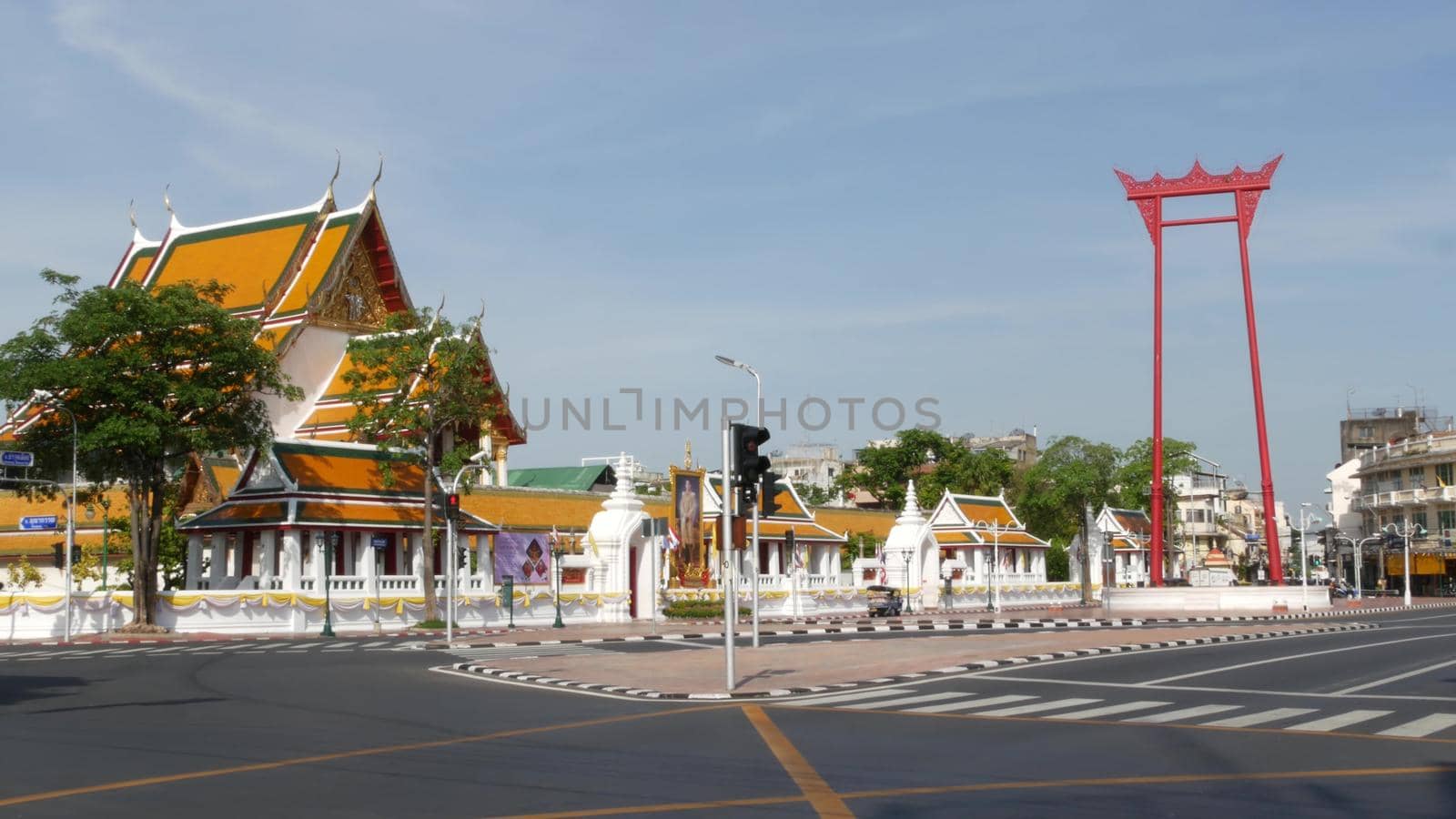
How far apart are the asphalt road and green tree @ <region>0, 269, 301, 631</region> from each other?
1500 centimetres

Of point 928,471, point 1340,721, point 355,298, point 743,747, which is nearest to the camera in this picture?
point 743,747

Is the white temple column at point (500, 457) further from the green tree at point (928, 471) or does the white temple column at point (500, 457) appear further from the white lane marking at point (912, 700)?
the white lane marking at point (912, 700)

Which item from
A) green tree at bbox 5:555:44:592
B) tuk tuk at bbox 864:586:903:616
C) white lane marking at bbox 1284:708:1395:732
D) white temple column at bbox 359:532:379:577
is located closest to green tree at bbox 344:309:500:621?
white temple column at bbox 359:532:379:577

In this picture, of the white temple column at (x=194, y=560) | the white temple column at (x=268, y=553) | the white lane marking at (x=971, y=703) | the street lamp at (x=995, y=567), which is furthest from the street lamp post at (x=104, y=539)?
the white lane marking at (x=971, y=703)

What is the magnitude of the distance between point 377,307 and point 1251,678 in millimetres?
42707

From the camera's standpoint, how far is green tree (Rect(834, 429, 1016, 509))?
92.0 meters

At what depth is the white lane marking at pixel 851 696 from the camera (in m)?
17.5

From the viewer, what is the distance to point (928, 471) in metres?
102

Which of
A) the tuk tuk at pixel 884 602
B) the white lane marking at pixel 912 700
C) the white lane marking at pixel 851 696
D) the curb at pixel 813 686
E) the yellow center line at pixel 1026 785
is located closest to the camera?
the yellow center line at pixel 1026 785

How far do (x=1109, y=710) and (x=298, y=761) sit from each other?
30.0 feet

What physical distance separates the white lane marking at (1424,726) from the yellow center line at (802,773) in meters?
5.95

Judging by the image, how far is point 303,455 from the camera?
4306 centimetres

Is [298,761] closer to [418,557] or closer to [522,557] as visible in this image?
[418,557]

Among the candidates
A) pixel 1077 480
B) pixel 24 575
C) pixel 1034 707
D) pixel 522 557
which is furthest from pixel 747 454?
pixel 1077 480
